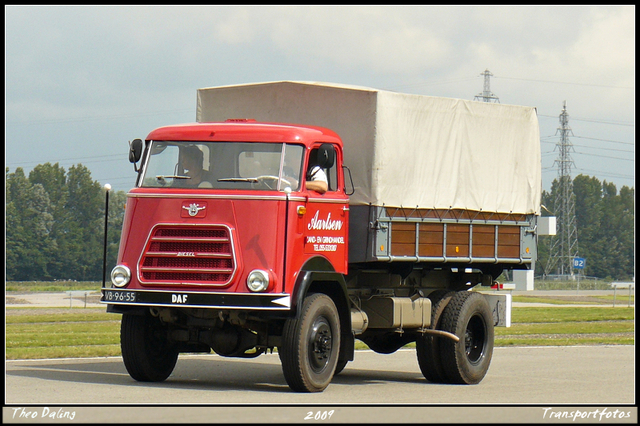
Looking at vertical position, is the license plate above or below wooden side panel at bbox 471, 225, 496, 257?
below

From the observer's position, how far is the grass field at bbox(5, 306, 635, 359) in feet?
62.9

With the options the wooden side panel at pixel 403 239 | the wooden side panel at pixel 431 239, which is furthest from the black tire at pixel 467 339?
the wooden side panel at pixel 403 239

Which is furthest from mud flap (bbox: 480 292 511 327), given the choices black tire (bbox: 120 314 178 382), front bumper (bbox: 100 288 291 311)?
front bumper (bbox: 100 288 291 311)

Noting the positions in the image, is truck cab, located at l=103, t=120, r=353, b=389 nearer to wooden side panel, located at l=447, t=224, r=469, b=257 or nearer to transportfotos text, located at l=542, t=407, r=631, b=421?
wooden side panel, located at l=447, t=224, r=469, b=257

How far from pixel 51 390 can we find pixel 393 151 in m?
5.57

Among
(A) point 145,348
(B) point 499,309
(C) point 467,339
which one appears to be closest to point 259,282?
(A) point 145,348

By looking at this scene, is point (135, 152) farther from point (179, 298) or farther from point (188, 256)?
point (179, 298)

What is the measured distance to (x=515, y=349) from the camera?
21.0m

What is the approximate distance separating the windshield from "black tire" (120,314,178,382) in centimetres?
188

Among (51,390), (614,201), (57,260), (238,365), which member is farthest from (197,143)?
(614,201)

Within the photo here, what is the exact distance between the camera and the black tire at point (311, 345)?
470 inches

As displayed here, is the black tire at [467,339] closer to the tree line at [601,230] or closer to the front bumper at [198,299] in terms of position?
the front bumper at [198,299]

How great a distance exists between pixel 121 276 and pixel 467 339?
556 cm

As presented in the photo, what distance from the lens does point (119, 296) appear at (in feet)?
40.0
